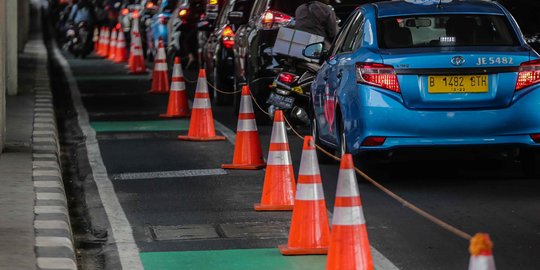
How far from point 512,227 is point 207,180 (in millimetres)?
4005

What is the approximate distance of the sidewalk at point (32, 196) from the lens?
30.7 ft

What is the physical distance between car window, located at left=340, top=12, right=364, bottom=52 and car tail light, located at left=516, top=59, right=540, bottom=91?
154cm

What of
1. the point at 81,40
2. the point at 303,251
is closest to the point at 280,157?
the point at 303,251

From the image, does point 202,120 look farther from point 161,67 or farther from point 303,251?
point 161,67

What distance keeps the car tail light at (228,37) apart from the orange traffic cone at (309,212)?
1346 centimetres

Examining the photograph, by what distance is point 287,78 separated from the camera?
17.2 meters

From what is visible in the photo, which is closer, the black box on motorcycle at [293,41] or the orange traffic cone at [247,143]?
the orange traffic cone at [247,143]

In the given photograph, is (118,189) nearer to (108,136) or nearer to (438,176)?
(438,176)

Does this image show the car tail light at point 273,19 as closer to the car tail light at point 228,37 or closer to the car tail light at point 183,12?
the car tail light at point 228,37

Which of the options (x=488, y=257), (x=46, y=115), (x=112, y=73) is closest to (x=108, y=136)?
(x=46, y=115)

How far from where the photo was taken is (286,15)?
64.4 ft

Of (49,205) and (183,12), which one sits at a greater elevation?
(49,205)

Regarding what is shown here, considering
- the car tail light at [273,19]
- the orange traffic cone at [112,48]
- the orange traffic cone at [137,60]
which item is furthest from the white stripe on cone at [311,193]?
the orange traffic cone at [112,48]

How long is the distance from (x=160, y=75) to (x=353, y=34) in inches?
523
